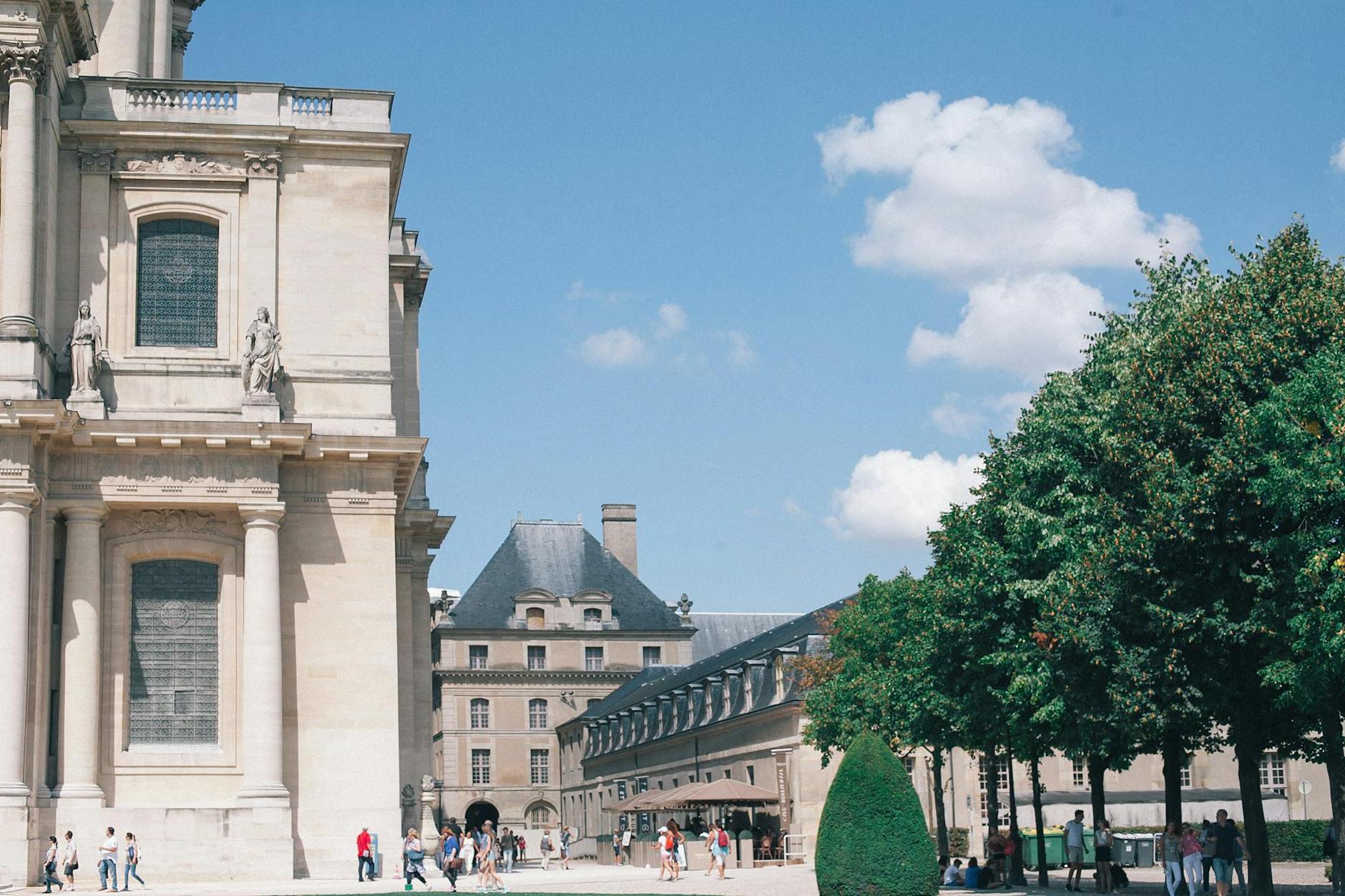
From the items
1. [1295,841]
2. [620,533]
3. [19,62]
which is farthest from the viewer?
[620,533]

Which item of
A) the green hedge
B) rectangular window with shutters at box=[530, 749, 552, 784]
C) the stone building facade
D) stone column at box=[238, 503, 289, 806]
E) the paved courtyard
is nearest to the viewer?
the paved courtyard

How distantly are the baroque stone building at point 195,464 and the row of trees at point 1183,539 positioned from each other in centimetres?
1280

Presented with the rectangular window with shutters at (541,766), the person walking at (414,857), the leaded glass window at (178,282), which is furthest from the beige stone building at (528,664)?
the person walking at (414,857)

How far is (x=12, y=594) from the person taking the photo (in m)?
31.2

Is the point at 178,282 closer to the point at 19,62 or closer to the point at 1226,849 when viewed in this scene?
the point at 19,62

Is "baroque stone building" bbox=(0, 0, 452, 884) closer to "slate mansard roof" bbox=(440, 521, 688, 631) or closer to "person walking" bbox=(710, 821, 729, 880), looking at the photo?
"person walking" bbox=(710, 821, 729, 880)

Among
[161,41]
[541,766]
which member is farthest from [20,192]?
[541,766]

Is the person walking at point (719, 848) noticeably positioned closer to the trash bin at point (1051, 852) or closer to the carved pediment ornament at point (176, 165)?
the trash bin at point (1051, 852)

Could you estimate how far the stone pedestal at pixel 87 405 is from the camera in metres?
33.0

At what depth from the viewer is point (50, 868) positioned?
29.9m

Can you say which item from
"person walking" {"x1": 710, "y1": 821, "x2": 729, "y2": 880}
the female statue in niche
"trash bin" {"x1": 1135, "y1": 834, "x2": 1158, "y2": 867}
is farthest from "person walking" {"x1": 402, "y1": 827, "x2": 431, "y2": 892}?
"trash bin" {"x1": 1135, "y1": 834, "x2": 1158, "y2": 867}

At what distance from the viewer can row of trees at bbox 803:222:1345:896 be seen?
1027 inches

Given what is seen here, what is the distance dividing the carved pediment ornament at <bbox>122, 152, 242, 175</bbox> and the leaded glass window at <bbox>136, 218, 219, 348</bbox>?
1.06 m

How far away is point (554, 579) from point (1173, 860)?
7467cm
